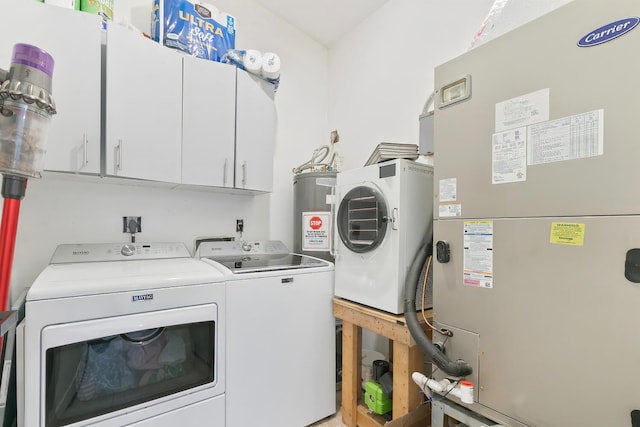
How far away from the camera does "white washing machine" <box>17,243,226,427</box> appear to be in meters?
1.14

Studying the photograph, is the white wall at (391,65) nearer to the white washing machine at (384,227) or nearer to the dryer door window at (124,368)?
the white washing machine at (384,227)

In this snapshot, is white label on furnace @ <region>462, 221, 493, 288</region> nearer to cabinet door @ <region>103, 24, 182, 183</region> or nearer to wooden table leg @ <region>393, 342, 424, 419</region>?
wooden table leg @ <region>393, 342, 424, 419</region>

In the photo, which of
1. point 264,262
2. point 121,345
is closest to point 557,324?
point 264,262

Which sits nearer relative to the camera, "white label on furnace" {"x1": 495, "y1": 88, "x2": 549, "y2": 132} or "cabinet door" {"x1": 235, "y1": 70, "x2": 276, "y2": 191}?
"white label on furnace" {"x1": 495, "y1": 88, "x2": 549, "y2": 132}

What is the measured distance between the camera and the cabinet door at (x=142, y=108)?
1.67 m

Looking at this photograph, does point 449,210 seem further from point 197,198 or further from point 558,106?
point 197,198

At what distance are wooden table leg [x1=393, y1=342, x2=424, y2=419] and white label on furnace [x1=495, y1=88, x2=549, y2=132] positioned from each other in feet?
3.69

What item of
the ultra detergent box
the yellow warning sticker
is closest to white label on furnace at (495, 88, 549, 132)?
the yellow warning sticker

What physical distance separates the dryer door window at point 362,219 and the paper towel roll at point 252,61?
47.4 inches

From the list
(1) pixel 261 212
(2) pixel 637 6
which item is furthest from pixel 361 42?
(2) pixel 637 6

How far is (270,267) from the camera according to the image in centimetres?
181

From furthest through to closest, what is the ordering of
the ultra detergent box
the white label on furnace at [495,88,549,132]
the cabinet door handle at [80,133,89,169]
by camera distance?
1. the ultra detergent box
2. the cabinet door handle at [80,133,89,169]
3. the white label on furnace at [495,88,549,132]

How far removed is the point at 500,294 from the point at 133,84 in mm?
2176

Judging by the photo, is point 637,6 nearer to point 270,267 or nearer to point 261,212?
point 270,267
